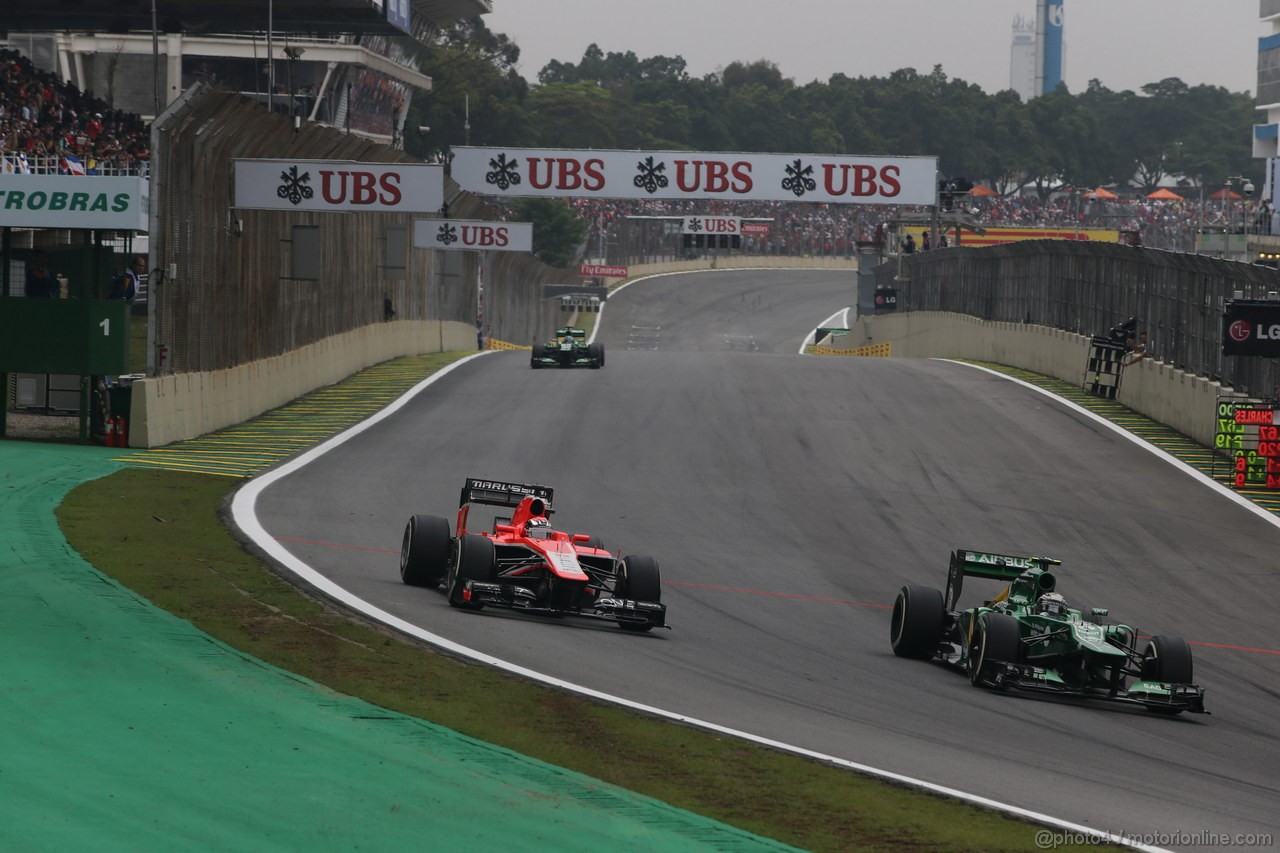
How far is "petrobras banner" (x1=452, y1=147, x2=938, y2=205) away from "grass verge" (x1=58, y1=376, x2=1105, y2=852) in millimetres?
16713

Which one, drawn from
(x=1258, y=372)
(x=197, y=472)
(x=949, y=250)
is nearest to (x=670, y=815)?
(x=197, y=472)

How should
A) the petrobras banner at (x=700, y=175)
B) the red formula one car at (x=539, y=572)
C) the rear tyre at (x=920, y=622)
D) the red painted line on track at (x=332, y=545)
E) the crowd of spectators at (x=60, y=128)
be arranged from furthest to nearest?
1. the crowd of spectators at (x=60, y=128)
2. the petrobras banner at (x=700, y=175)
3. the red painted line on track at (x=332, y=545)
4. the red formula one car at (x=539, y=572)
5. the rear tyre at (x=920, y=622)

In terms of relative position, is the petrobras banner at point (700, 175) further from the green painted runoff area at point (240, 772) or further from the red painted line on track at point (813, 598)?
the green painted runoff area at point (240, 772)

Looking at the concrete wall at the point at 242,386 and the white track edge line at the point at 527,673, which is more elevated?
the concrete wall at the point at 242,386

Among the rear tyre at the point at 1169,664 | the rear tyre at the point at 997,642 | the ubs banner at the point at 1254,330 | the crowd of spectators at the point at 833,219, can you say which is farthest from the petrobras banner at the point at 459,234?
the crowd of spectators at the point at 833,219

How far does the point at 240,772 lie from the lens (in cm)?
790

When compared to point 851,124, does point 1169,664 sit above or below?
below

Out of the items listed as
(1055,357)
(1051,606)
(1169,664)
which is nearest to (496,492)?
(1051,606)

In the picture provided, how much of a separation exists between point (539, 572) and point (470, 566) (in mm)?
595

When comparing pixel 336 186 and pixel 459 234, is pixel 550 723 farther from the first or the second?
pixel 459 234

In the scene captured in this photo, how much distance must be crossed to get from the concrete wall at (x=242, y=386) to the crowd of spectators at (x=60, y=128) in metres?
4.82

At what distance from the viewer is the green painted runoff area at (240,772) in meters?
7.16

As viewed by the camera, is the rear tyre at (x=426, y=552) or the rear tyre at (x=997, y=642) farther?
the rear tyre at (x=426, y=552)

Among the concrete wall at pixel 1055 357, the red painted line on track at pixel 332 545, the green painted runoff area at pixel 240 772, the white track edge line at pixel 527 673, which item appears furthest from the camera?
the concrete wall at pixel 1055 357
